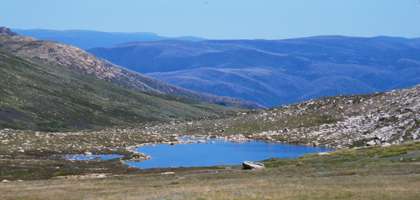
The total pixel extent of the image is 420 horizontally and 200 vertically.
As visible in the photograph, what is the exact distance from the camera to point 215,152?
139 meters

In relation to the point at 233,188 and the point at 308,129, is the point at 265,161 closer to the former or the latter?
the point at 233,188

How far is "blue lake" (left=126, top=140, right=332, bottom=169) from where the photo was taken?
123 m

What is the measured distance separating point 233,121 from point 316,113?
25105mm

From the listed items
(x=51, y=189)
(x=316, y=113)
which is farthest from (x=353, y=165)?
(x=316, y=113)

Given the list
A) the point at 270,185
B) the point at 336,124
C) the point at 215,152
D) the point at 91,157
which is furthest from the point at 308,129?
the point at 270,185

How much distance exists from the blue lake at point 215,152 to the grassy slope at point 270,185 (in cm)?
4765

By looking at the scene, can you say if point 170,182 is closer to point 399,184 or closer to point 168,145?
point 399,184

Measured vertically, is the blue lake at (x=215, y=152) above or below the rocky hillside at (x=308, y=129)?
below

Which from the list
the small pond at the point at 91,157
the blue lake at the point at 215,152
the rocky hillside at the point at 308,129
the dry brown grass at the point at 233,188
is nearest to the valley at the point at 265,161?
the dry brown grass at the point at 233,188

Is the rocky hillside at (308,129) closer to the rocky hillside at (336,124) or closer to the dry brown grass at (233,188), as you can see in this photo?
the rocky hillside at (336,124)

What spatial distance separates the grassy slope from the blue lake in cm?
4765

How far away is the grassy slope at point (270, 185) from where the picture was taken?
48219 millimetres

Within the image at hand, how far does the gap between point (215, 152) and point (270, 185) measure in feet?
275

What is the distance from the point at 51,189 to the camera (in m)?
61.4
